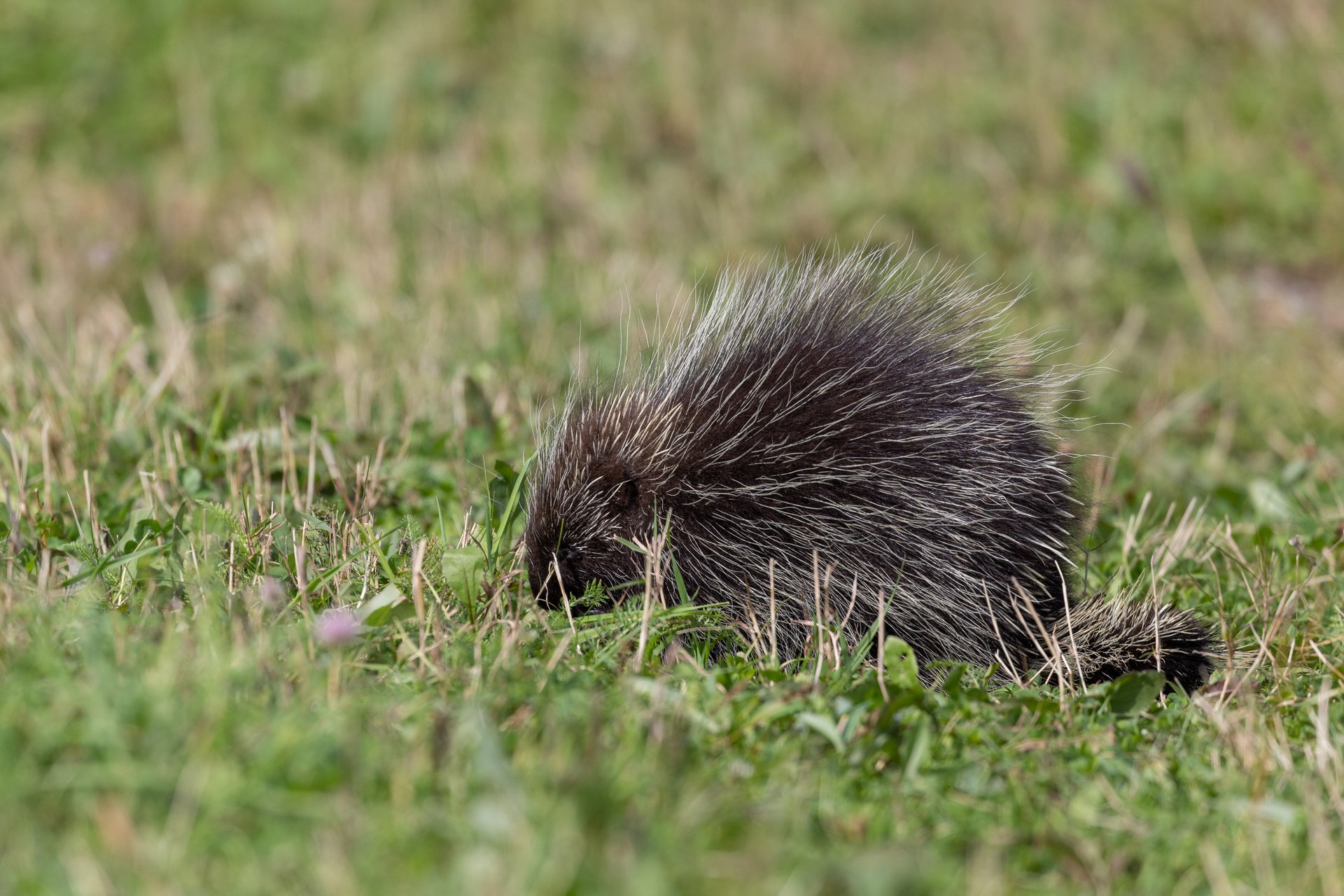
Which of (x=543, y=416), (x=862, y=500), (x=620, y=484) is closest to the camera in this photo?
(x=862, y=500)

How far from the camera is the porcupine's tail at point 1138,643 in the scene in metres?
3.46

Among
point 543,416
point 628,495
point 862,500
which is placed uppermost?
point 862,500

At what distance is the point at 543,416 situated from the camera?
5.01 meters

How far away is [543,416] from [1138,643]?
93.3 inches

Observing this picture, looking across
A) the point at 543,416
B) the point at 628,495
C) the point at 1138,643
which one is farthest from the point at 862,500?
the point at 543,416

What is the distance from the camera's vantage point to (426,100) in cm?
870

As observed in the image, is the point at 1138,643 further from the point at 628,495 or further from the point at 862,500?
the point at 628,495

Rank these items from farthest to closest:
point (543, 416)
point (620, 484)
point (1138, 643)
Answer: point (543, 416) → point (620, 484) → point (1138, 643)

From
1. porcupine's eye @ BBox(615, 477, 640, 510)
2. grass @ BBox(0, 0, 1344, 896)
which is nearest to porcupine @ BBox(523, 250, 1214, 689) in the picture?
porcupine's eye @ BBox(615, 477, 640, 510)

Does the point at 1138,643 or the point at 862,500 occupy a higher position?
the point at 862,500

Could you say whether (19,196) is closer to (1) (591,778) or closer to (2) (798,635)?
(2) (798,635)

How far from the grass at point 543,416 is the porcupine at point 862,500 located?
0.21m

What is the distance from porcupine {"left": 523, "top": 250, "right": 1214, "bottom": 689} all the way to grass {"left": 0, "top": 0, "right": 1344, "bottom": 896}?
213mm

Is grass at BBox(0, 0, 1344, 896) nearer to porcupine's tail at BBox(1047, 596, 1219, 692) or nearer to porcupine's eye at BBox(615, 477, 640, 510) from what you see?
porcupine's tail at BBox(1047, 596, 1219, 692)
